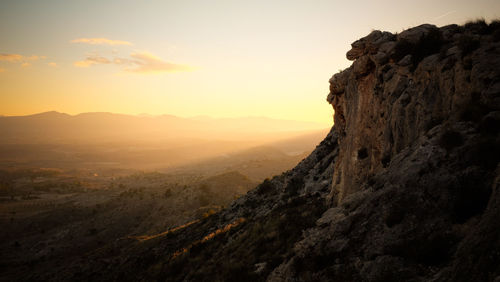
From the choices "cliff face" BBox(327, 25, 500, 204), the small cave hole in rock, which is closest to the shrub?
"cliff face" BBox(327, 25, 500, 204)

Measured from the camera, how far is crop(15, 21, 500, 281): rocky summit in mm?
7129

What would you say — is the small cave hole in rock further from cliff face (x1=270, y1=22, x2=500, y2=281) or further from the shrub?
the shrub

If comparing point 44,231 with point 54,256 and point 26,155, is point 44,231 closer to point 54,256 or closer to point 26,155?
point 54,256

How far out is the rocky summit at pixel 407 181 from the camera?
23.4ft

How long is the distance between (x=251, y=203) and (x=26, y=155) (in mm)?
233126

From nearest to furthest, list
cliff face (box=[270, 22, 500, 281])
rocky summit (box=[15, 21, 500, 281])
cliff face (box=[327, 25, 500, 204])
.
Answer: cliff face (box=[270, 22, 500, 281]) → rocky summit (box=[15, 21, 500, 281]) → cliff face (box=[327, 25, 500, 204])

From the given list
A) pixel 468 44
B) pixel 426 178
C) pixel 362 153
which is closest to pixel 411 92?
pixel 468 44

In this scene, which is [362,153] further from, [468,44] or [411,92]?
[468,44]

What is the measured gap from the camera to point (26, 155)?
194 m

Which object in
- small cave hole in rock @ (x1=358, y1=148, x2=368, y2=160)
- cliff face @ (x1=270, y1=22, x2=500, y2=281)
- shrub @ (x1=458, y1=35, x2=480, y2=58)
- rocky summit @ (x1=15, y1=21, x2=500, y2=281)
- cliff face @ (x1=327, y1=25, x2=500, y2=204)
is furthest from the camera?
small cave hole in rock @ (x1=358, y1=148, x2=368, y2=160)

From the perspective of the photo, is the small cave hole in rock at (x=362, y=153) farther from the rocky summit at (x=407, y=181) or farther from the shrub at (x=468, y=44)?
the shrub at (x=468, y=44)

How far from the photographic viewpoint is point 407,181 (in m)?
9.29

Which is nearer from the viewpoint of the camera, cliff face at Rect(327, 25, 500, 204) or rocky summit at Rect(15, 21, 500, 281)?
rocky summit at Rect(15, 21, 500, 281)

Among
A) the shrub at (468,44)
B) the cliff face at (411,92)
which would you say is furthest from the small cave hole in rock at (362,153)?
the shrub at (468,44)
